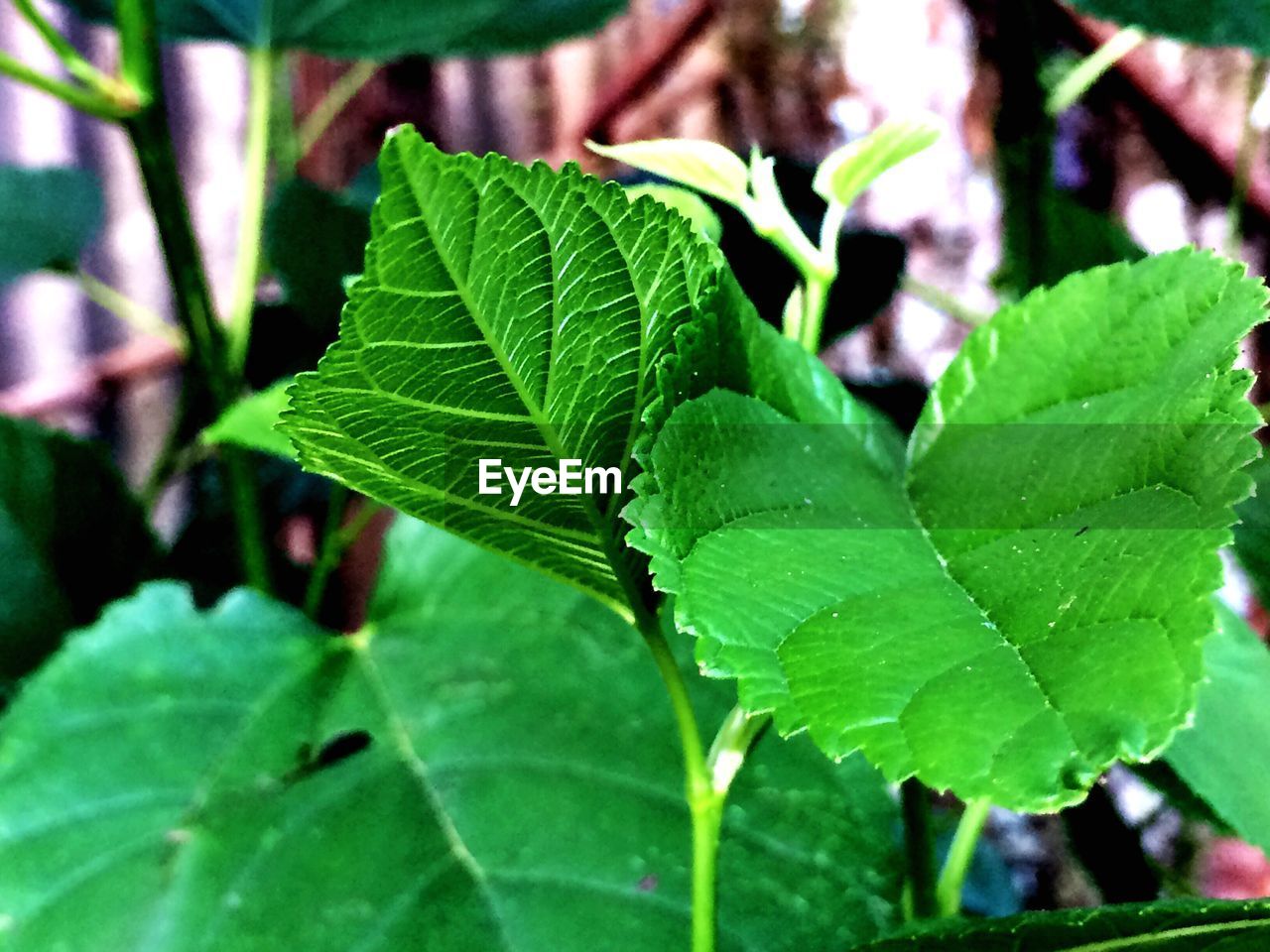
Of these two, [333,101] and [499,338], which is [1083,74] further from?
[333,101]

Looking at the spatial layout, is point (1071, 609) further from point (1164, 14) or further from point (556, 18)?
point (556, 18)

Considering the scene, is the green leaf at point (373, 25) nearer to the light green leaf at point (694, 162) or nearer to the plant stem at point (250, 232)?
the plant stem at point (250, 232)

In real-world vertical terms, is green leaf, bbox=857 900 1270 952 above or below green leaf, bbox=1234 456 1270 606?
above

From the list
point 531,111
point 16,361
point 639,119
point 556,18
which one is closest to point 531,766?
point 556,18

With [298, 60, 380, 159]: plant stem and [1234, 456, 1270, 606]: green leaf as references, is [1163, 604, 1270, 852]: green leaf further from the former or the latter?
[298, 60, 380, 159]: plant stem

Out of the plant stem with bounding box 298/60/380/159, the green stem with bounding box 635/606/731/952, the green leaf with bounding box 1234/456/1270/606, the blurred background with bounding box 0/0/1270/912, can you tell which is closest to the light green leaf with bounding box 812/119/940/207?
the blurred background with bounding box 0/0/1270/912

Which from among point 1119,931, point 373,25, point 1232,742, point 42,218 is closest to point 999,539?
point 1119,931
